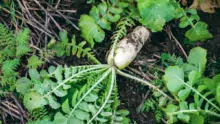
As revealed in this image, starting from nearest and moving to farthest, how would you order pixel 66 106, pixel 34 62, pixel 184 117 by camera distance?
pixel 66 106, pixel 184 117, pixel 34 62

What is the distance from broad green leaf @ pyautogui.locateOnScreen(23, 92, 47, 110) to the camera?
90.9 inches

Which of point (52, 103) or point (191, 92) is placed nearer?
point (52, 103)

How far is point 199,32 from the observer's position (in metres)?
2.57

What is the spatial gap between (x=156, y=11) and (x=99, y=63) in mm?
529

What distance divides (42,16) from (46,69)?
386 millimetres

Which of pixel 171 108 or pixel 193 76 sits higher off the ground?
pixel 193 76

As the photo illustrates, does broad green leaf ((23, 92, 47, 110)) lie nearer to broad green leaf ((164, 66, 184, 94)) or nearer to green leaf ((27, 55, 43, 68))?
green leaf ((27, 55, 43, 68))

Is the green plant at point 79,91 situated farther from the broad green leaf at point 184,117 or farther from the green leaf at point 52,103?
the broad green leaf at point 184,117

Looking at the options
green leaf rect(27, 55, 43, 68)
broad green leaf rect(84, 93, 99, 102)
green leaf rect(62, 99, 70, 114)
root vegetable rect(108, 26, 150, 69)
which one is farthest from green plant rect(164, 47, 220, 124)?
green leaf rect(27, 55, 43, 68)

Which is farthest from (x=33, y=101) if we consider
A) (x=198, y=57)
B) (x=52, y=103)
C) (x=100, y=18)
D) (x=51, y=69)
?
(x=198, y=57)

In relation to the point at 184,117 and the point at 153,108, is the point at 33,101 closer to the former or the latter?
the point at 153,108

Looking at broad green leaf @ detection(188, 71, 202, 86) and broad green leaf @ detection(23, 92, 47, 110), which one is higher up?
broad green leaf @ detection(23, 92, 47, 110)

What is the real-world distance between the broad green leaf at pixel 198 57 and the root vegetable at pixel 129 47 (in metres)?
0.34

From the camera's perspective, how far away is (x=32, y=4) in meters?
Answer: 2.64
